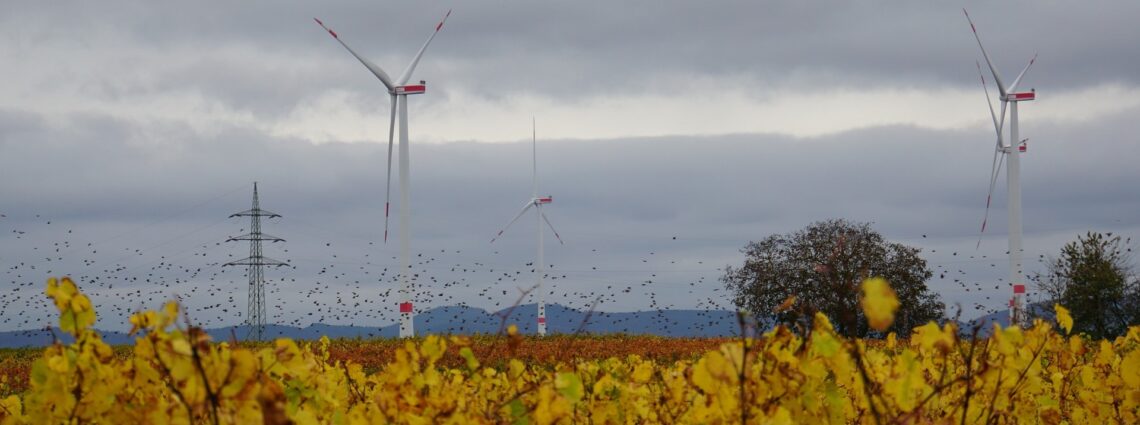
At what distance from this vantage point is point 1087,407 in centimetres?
444

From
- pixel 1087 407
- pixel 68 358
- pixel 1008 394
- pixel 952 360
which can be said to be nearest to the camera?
pixel 68 358

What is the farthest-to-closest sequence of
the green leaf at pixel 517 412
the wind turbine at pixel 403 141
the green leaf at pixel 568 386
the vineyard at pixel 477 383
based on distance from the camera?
the wind turbine at pixel 403 141, the green leaf at pixel 517 412, the green leaf at pixel 568 386, the vineyard at pixel 477 383

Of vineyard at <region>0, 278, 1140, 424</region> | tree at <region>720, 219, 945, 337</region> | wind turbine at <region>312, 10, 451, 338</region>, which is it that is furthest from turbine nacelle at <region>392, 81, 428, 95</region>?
vineyard at <region>0, 278, 1140, 424</region>

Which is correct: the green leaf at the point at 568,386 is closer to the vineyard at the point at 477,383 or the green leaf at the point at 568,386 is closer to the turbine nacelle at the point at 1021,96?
the vineyard at the point at 477,383

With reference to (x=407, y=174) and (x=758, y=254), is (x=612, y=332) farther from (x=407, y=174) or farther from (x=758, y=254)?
(x=758, y=254)

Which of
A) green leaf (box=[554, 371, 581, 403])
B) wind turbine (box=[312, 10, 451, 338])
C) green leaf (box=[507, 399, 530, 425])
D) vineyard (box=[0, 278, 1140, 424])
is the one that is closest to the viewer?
vineyard (box=[0, 278, 1140, 424])

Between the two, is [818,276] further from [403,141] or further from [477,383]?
[477,383]

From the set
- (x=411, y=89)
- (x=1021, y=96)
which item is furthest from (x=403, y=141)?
(x=1021, y=96)

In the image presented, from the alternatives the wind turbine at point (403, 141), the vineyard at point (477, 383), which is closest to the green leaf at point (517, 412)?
the vineyard at point (477, 383)

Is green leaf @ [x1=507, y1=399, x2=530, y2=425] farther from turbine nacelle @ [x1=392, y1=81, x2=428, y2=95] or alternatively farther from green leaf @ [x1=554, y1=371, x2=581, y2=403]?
turbine nacelle @ [x1=392, y1=81, x2=428, y2=95]

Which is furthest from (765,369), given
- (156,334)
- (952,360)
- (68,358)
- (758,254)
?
(758,254)

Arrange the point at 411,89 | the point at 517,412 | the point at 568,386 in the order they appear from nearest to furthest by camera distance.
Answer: the point at 568,386, the point at 517,412, the point at 411,89

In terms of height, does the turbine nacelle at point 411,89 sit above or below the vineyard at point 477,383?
above

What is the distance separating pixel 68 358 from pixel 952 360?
4.06m
